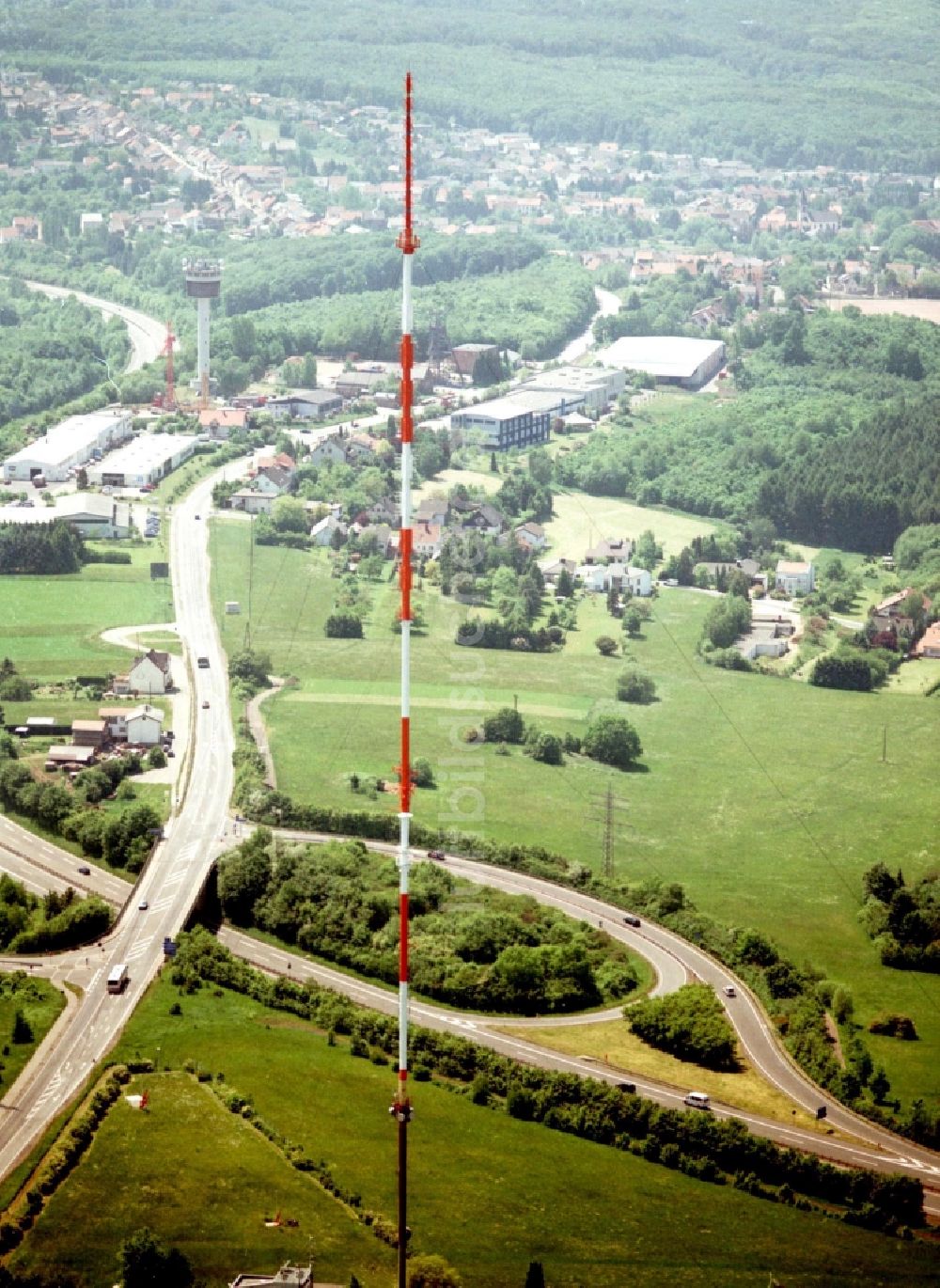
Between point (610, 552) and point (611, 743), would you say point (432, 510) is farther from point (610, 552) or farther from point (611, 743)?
point (611, 743)

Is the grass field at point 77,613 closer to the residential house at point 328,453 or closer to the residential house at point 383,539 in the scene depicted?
the residential house at point 383,539

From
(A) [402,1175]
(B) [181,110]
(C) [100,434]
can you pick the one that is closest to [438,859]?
(A) [402,1175]

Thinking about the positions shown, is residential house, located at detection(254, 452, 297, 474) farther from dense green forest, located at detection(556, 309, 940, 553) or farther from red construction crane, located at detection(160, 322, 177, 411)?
dense green forest, located at detection(556, 309, 940, 553)

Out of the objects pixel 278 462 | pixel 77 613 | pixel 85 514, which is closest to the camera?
pixel 77 613

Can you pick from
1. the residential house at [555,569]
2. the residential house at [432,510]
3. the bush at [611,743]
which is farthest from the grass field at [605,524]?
the bush at [611,743]

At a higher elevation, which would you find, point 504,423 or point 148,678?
point 148,678

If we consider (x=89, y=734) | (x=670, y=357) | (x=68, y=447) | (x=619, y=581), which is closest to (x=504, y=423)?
(x=68, y=447)
